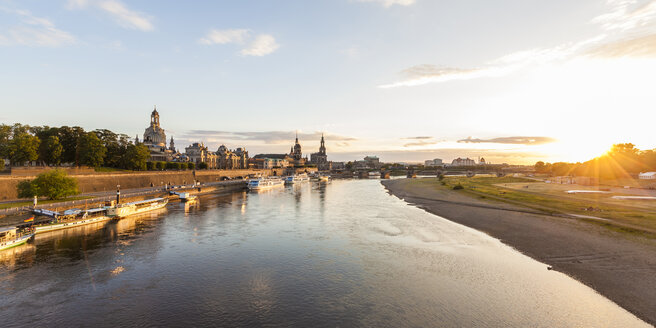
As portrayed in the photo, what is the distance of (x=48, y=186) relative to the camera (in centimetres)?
4597

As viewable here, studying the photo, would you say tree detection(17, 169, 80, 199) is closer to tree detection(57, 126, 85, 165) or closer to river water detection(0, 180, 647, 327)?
river water detection(0, 180, 647, 327)

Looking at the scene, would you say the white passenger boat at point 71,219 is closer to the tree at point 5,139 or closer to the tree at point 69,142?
the tree at point 5,139

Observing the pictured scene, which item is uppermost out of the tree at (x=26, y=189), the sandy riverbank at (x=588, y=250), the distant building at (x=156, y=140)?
the distant building at (x=156, y=140)

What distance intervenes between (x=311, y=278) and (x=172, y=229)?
85.1 feet

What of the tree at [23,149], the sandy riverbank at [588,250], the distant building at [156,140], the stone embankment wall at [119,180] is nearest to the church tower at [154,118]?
the distant building at [156,140]

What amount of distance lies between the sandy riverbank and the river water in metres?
1.56

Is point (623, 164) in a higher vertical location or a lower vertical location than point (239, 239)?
higher

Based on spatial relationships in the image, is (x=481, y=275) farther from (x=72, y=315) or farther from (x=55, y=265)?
(x=55, y=265)

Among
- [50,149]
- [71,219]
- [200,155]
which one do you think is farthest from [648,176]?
[200,155]

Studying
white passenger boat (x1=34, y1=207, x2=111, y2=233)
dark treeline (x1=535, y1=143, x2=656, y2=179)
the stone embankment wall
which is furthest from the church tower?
dark treeline (x1=535, y1=143, x2=656, y2=179)

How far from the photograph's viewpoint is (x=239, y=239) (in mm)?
34125

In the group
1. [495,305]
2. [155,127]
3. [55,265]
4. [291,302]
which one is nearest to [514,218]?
[495,305]

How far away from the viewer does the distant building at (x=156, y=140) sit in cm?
14112

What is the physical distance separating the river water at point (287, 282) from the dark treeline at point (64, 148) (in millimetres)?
45023
